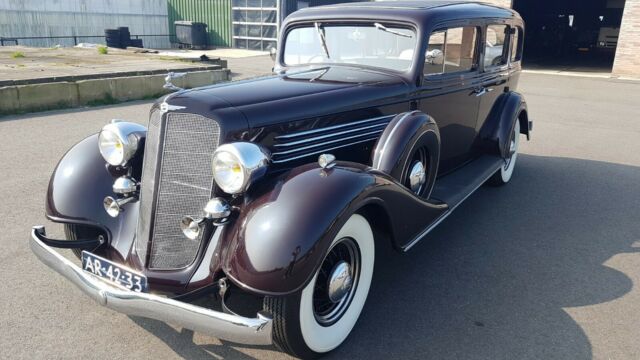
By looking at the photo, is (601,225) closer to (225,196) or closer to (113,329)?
(225,196)

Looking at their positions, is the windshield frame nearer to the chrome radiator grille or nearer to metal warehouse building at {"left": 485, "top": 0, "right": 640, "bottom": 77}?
the chrome radiator grille

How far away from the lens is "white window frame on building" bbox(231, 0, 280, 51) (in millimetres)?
22578

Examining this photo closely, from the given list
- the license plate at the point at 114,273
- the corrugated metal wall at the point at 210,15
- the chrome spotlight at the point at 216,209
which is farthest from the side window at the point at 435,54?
the corrugated metal wall at the point at 210,15

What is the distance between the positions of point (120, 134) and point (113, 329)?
3.64 ft

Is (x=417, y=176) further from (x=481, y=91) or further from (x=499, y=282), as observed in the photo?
(x=481, y=91)

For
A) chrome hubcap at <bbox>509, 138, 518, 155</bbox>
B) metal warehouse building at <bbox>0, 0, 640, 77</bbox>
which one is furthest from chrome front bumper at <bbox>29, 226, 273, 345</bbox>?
metal warehouse building at <bbox>0, 0, 640, 77</bbox>

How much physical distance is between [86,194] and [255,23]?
2203cm

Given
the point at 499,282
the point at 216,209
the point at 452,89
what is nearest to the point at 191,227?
the point at 216,209

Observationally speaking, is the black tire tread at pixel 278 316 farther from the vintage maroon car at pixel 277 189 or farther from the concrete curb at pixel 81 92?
the concrete curb at pixel 81 92

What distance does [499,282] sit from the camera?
10.6ft

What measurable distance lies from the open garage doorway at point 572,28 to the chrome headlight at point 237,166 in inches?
957

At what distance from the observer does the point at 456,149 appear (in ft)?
14.5

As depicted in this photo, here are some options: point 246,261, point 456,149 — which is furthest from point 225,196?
point 456,149

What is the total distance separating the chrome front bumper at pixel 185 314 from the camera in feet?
6.69
